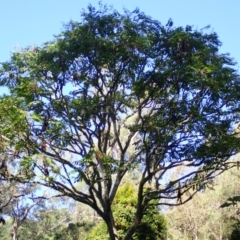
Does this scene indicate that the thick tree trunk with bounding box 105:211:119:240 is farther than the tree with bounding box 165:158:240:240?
No

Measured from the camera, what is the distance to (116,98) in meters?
9.03

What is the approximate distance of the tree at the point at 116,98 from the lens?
7.93m

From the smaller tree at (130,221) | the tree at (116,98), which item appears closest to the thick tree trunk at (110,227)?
the tree at (116,98)

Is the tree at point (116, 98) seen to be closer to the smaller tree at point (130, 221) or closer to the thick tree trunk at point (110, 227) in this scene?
the thick tree trunk at point (110, 227)

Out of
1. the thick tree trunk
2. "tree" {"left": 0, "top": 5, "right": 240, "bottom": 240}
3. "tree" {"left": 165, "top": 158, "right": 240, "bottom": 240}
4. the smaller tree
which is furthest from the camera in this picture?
"tree" {"left": 165, "top": 158, "right": 240, "bottom": 240}

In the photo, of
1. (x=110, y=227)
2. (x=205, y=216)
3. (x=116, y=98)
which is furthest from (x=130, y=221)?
(x=205, y=216)

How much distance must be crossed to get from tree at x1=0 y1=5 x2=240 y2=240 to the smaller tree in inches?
69.3

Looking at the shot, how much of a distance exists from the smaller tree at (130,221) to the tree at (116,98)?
1760 mm

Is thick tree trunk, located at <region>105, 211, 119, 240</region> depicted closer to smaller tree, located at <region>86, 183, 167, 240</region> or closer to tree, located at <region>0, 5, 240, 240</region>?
tree, located at <region>0, 5, 240, 240</region>

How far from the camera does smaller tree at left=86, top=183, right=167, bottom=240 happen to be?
1069 centimetres

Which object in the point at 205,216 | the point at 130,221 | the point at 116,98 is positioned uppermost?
the point at 116,98

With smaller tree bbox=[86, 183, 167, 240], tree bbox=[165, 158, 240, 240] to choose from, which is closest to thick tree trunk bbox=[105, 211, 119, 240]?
smaller tree bbox=[86, 183, 167, 240]

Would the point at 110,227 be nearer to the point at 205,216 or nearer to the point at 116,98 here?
the point at 116,98

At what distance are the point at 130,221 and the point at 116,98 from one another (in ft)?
13.0
